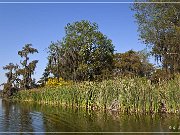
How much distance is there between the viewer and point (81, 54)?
208 ft

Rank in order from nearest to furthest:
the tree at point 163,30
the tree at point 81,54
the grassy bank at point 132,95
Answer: the grassy bank at point 132,95
the tree at point 163,30
the tree at point 81,54

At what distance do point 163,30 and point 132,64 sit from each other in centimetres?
3154

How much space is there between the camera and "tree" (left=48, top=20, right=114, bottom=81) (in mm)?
63562

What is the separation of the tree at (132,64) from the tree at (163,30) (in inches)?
1129

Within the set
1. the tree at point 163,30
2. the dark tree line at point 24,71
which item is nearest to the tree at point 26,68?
the dark tree line at point 24,71

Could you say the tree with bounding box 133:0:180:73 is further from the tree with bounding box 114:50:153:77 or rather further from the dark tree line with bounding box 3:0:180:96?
the tree with bounding box 114:50:153:77

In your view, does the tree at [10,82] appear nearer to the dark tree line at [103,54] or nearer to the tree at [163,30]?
the dark tree line at [103,54]

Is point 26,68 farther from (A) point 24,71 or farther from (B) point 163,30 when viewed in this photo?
(B) point 163,30

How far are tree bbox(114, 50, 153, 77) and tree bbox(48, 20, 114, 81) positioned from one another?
6.12m

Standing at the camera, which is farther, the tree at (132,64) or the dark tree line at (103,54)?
the tree at (132,64)

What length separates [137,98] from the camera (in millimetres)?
23703

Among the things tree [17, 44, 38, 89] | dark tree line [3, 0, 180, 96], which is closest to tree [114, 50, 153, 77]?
dark tree line [3, 0, 180, 96]

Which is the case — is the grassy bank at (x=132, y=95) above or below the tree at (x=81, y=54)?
below

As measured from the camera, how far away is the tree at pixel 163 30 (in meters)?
38.6
